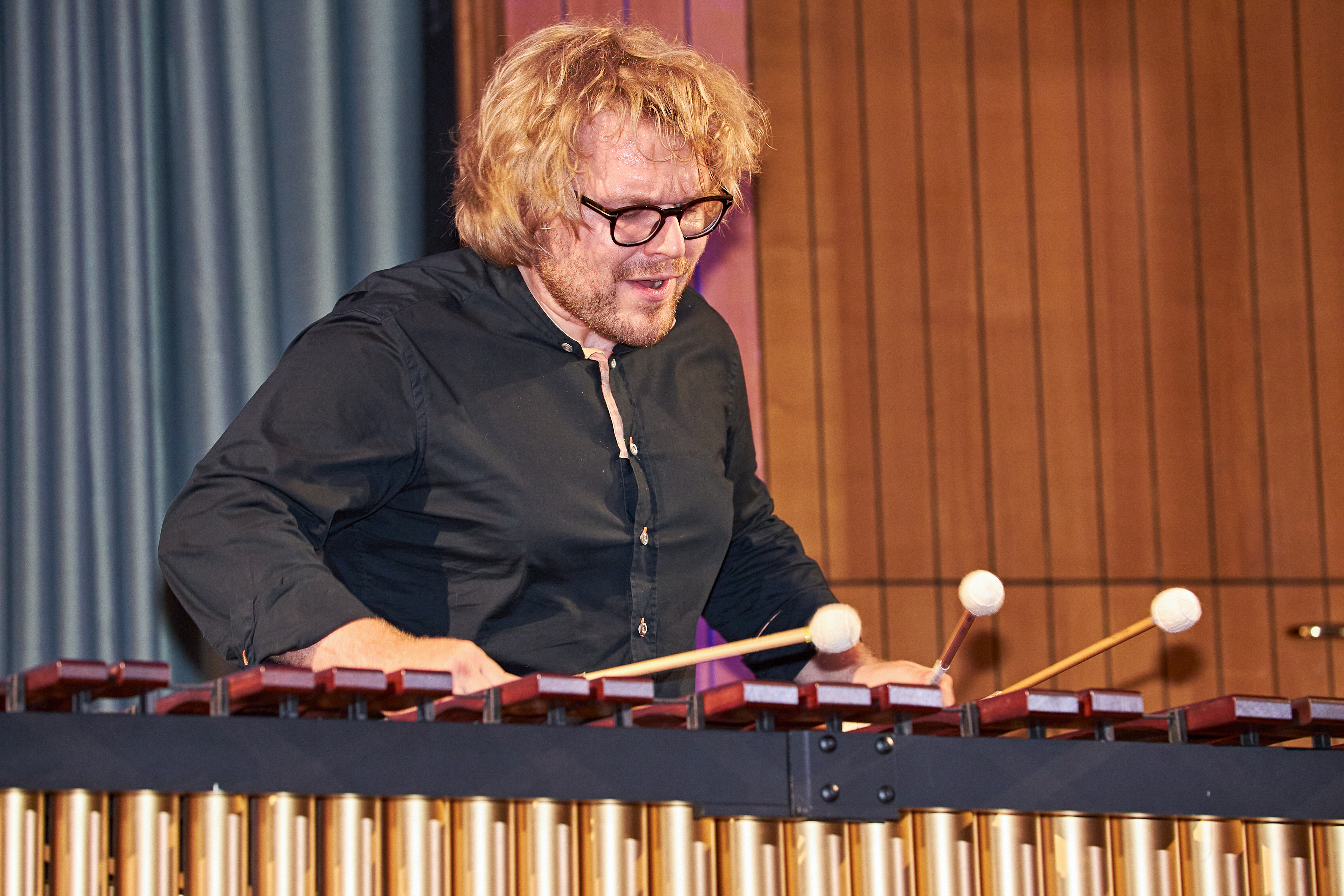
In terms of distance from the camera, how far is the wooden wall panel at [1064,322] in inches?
128

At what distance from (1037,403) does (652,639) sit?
1735mm

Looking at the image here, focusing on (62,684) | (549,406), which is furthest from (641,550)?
(62,684)

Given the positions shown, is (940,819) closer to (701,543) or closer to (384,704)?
(384,704)

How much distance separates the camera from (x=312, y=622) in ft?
4.62

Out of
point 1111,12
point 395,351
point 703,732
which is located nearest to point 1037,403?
point 1111,12

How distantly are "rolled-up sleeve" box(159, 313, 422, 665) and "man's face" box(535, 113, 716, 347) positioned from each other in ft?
0.77

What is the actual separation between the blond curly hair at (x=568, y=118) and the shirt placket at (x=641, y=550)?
0.26 meters

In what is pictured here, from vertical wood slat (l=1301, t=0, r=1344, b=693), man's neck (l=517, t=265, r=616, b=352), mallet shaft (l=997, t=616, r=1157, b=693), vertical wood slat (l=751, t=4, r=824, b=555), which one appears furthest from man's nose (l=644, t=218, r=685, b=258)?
vertical wood slat (l=1301, t=0, r=1344, b=693)

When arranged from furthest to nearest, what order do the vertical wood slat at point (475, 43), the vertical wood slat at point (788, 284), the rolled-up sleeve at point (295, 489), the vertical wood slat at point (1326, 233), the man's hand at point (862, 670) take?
the vertical wood slat at point (1326, 233) → the vertical wood slat at point (788, 284) → the vertical wood slat at point (475, 43) → the man's hand at point (862, 670) → the rolled-up sleeve at point (295, 489)

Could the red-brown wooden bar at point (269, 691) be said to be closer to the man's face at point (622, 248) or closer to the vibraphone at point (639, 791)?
the vibraphone at point (639, 791)

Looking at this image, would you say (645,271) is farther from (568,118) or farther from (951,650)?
(951,650)

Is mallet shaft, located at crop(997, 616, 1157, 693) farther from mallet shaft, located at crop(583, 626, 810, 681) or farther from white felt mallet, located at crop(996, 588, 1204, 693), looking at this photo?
mallet shaft, located at crop(583, 626, 810, 681)

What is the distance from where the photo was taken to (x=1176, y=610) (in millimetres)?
1611

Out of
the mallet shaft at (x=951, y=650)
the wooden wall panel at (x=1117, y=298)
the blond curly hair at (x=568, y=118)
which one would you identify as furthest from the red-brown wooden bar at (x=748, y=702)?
the wooden wall panel at (x=1117, y=298)
